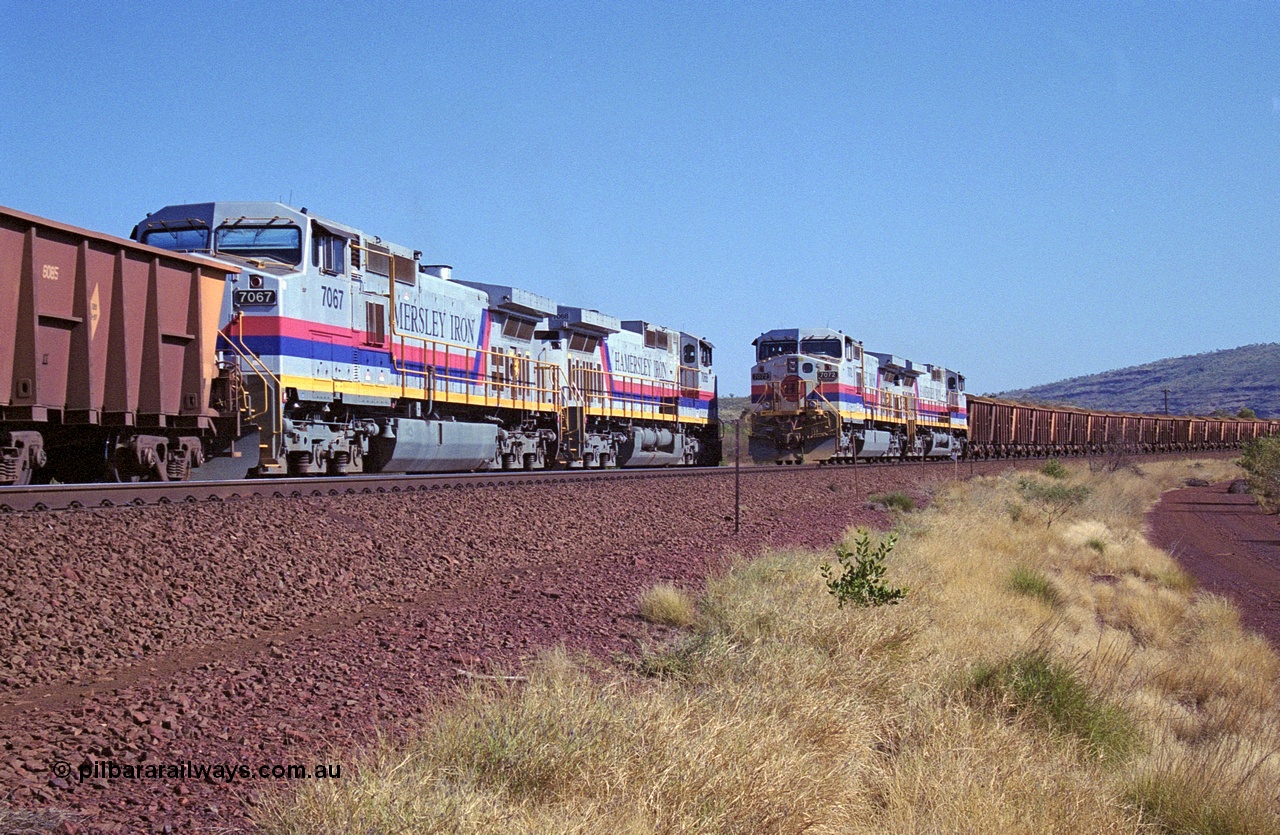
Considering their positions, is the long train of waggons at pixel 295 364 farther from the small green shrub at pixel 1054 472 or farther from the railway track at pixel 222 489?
the small green shrub at pixel 1054 472

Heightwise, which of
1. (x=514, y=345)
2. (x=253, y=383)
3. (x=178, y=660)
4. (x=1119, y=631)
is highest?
(x=514, y=345)

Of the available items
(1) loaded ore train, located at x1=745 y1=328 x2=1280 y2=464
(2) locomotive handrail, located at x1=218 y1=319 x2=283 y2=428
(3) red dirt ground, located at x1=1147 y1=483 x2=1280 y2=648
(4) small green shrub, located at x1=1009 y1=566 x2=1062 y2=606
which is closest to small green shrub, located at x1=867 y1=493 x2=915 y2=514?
(3) red dirt ground, located at x1=1147 y1=483 x2=1280 y2=648

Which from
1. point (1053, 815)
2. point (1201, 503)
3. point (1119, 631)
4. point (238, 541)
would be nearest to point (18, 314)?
point (238, 541)

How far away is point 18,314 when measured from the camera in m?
10.1

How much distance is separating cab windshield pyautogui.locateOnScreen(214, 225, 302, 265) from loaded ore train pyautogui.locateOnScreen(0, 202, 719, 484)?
0.03 meters

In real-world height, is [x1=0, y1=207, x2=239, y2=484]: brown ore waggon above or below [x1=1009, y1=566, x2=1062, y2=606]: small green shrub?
above

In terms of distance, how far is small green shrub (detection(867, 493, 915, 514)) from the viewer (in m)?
21.8

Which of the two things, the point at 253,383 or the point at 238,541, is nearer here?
the point at 238,541

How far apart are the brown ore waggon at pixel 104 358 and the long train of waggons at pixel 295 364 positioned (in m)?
0.02

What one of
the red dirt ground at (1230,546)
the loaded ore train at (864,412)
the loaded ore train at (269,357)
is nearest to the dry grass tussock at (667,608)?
the loaded ore train at (269,357)

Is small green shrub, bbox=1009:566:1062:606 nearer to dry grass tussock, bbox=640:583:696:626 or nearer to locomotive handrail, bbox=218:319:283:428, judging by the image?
dry grass tussock, bbox=640:583:696:626

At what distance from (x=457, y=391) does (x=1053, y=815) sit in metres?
15.9

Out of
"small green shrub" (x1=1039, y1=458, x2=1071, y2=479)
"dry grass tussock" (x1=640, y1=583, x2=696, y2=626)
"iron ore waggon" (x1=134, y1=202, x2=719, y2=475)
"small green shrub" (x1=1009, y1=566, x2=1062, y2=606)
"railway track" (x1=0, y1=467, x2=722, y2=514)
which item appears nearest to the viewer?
"dry grass tussock" (x1=640, y1=583, x2=696, y2=626)

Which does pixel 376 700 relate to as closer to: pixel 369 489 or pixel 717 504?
pixel 369 489
